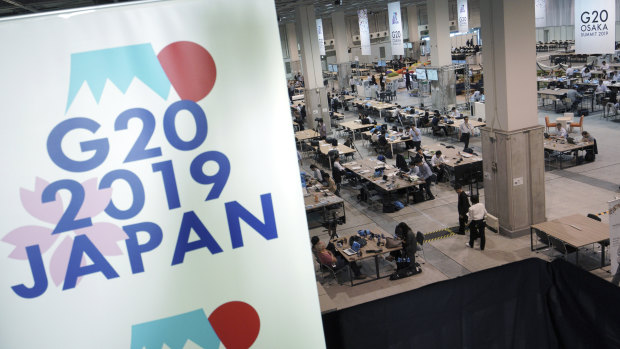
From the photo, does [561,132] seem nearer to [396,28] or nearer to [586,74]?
[396,28]

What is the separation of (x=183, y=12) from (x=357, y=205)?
1371 centimetres

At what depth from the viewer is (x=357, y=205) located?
15.8 meters

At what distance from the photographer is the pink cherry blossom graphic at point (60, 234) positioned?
2.25 meters

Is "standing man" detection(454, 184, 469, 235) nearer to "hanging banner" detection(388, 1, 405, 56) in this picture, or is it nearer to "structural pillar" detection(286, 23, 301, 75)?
"hanging banner" detection(388, 1, 405, 56)

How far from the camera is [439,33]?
26406 millimetres

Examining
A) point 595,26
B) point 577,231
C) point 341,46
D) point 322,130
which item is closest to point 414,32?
point 341,46

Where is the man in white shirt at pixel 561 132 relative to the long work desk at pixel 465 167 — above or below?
above

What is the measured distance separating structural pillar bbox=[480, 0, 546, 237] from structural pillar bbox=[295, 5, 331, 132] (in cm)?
1494

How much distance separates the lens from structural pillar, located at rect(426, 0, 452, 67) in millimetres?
26234

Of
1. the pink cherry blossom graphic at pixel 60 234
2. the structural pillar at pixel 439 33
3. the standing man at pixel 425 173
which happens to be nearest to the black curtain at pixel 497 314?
the pink cherry blossom graphic at pixel 60 234

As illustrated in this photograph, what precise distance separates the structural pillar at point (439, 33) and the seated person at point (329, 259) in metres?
18.3

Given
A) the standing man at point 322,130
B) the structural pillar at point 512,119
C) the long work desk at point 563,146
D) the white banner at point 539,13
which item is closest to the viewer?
the structural pillar at point 512,119

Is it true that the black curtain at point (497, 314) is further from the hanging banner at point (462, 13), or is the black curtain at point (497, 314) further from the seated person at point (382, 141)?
the hanging banner at point (462, 13)

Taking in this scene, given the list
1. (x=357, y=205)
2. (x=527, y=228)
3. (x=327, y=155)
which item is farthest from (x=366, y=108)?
(x=527, y=228)
